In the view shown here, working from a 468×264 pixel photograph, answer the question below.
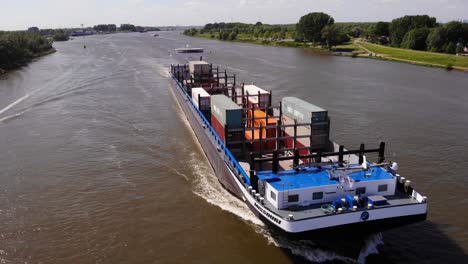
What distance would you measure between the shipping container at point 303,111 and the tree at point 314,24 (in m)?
120

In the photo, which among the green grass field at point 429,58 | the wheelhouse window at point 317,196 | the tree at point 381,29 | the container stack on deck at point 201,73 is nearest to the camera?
the wheelhouse window at point 317,196

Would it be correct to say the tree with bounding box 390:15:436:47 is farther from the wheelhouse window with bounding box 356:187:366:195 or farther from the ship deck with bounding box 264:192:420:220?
the wheelhouse window with bounding box 356:187:366:195

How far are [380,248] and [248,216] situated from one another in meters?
7.52

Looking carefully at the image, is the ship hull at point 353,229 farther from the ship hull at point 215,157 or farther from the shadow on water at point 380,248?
the ship hull at point 215,157

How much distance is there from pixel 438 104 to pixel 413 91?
9107 millimetres

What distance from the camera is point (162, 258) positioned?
19656mm

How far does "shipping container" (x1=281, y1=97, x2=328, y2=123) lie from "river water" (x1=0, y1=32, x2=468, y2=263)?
23.2ft

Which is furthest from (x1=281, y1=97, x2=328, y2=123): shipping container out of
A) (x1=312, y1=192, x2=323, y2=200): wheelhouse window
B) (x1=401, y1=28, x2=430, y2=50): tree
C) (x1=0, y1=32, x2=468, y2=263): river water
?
(x1=401, y1=28, x2=430, y2=50): tree

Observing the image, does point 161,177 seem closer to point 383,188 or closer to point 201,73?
point 383,188

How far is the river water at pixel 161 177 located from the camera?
66.1 feet

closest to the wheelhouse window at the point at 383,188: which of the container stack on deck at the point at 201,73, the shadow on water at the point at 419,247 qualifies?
the shadow on water at the point at 419,247

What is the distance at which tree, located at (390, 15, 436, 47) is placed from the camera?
121375 millimetres

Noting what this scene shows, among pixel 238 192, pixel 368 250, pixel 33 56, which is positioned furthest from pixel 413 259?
pixel 33 56

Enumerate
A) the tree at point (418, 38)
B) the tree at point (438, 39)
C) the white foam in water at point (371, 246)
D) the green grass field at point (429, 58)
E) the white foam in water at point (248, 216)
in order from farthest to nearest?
1. the tree at point (418, 38)
2. the tree at point (438, 39)
3. the green grass field at point (429, 58)
4. the white foam in water at point (248, 216)
5. the white foam in water at point (371, 246)
